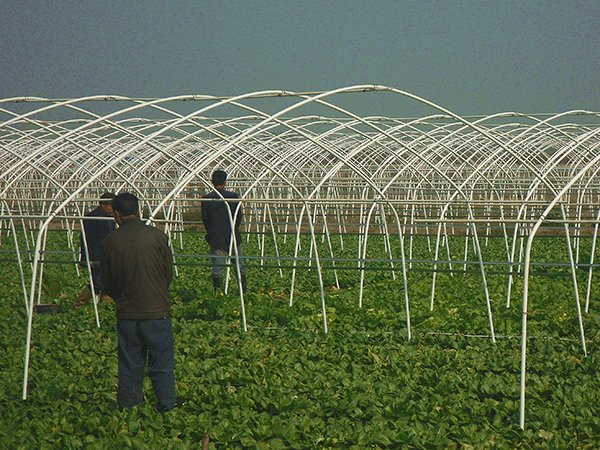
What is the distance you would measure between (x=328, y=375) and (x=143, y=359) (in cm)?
182

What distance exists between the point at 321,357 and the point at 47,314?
4.29 m

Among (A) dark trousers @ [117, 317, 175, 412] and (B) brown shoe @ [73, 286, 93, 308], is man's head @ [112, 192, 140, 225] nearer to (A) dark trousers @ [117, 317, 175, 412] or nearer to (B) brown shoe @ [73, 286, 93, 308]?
(A) dark trousers @ [117, 317, 175, 412]

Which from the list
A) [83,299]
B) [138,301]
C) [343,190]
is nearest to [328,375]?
[138,301]

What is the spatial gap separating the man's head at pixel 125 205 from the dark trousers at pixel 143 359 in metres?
0.84

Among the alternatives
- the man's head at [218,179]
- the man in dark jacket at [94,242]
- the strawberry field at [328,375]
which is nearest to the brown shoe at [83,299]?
the man in dark jacket at [94,242]

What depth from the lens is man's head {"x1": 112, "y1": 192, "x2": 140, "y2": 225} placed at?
522 cm

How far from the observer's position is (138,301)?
16.6ft

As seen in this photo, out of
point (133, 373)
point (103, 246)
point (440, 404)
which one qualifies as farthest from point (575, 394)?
point (103, 246)

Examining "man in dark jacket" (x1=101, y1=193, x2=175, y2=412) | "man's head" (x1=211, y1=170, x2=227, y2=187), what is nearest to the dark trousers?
"man in dark jacket" (x1=101, y1=193, x2=175, y2=412)

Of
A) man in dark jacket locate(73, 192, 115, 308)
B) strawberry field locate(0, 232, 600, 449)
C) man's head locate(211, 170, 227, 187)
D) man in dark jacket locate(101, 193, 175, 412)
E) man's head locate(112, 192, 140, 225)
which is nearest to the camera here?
strawberry field locate(0, 232, 600, 449)

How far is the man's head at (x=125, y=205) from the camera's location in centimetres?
522

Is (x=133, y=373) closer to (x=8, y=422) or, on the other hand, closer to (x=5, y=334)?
(x=8, y=422)

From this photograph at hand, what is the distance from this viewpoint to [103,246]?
16.9ft

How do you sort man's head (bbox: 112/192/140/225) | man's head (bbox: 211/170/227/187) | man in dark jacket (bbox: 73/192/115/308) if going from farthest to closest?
man's head (bbox: 211/170/227/187) → man in dark jacket (bbox: 73/192/115/308) → man's head (bbox: 112/192/140/225)
